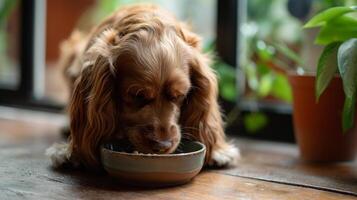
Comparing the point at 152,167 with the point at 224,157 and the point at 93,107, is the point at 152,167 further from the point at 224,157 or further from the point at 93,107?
the point at 224,157

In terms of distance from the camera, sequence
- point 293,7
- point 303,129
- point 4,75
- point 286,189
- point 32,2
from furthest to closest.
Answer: point 4,75, point 32,2, point 293,7, point 303,129, point 286,189

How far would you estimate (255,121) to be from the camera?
98.8 inches

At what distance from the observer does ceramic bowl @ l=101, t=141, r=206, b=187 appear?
1571 millimetres

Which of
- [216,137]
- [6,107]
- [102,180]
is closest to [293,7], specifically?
[216,137]

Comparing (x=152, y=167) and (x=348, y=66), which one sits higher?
(x=348, y=66)

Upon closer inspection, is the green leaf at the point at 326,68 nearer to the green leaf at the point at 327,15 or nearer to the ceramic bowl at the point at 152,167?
the green leaf at the point at 327,15

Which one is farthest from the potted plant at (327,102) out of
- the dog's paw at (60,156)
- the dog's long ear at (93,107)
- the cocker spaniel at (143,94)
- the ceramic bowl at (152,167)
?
the dog's paw at (60,156)

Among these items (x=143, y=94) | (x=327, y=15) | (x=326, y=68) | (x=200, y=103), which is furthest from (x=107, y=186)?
(x=327, y=15)

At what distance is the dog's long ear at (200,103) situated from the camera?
6.23 ft

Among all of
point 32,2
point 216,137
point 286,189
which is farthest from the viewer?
point 32,2

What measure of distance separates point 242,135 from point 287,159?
1.69ft

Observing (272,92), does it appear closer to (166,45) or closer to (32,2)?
(166,45)

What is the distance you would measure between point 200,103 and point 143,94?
27 centimetres

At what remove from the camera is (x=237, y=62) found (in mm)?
2635
